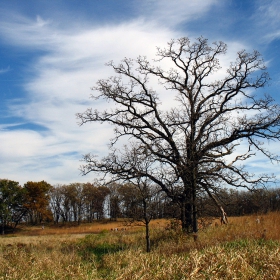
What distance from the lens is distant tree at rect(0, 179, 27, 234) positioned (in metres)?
49.8

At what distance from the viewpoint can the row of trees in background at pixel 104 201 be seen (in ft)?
45.8

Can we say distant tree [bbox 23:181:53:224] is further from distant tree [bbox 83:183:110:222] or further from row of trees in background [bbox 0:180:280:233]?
distant tree [bbox 83:183:110:222]

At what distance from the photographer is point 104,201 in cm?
6481

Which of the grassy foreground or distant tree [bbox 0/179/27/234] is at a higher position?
distant tree [bbox 0/179/27/234]

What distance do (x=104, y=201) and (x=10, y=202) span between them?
1913 centimetres

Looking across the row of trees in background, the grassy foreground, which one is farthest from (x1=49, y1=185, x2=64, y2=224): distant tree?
the grassy foreground

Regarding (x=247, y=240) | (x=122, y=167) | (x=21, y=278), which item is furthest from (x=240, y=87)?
(x=21, y=278)

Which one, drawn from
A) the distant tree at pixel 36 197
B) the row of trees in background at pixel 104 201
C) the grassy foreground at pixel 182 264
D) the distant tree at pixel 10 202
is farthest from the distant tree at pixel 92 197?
the grassy foreground at pixel 182 264

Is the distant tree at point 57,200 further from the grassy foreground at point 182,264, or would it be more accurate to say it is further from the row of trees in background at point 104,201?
the grassy foreground at point 182,264

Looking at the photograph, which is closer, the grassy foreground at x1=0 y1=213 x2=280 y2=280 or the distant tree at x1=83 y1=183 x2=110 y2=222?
the grassy foreground at x1=0 y1=213 x2=280 y2=280

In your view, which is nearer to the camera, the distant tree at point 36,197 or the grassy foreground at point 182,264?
the grassy foreground at point 182,264

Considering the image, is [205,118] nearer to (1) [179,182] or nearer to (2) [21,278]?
(1) [179,182]

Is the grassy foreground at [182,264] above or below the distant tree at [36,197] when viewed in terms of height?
below

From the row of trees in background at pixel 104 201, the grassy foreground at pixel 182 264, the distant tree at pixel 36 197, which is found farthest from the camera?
the distant tree at pixel 36 197
